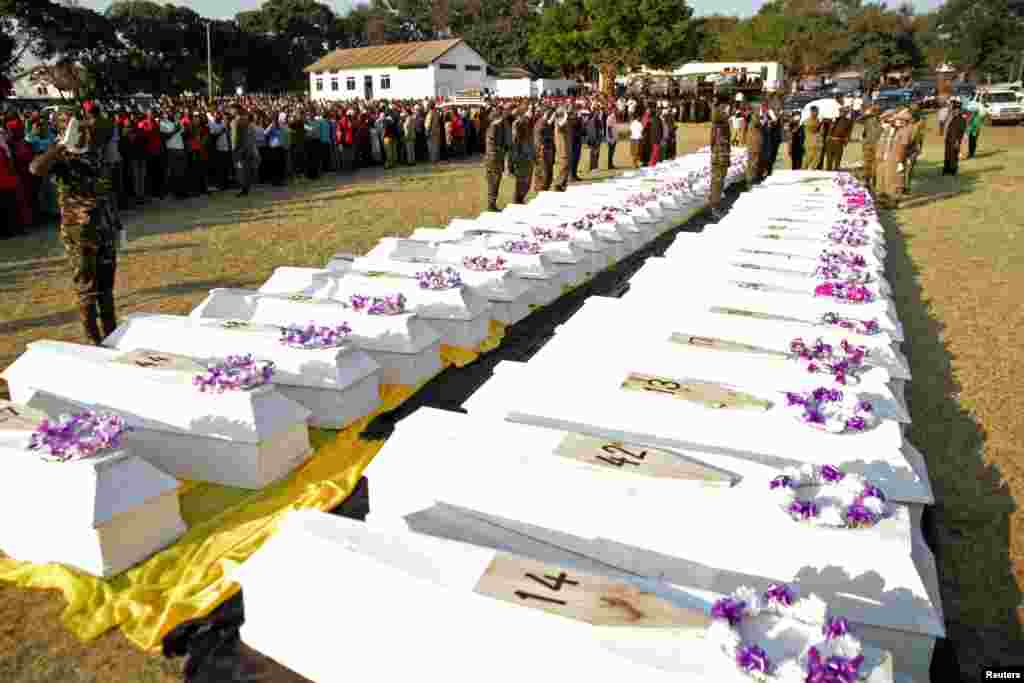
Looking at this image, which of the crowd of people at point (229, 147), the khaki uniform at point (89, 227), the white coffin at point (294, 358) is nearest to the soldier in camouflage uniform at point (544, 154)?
the crowd of people at point (229, 147)

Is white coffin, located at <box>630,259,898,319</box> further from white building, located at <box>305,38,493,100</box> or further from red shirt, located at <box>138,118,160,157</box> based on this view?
white building, located at <box>305,38,493,100</box>

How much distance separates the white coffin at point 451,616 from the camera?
7.30 feet

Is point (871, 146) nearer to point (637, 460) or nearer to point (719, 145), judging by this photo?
point (719, 145)

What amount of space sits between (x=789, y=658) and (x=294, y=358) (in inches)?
141

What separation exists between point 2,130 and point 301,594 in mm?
11380

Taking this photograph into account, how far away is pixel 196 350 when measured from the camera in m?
5.14

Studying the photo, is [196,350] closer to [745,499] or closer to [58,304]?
[58,304]

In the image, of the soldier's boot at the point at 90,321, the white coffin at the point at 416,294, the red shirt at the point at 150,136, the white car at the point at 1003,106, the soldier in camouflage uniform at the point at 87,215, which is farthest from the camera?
the white car at the point at 1003,106

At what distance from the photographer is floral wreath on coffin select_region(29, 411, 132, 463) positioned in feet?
11.5

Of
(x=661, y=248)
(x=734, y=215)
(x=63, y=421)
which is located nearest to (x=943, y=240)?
(x=734, y=215)

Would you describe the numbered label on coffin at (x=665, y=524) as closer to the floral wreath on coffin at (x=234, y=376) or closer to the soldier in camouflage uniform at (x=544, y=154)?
the floral wreath on coffin at (x=234, y=376)

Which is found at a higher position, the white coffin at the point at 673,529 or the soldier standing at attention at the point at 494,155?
the soldier standing at attention at the point at 494,155

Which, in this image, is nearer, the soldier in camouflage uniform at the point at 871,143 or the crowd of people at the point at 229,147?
the crowd of people at the point at 229,147

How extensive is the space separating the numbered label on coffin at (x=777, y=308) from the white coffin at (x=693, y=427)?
160cm
